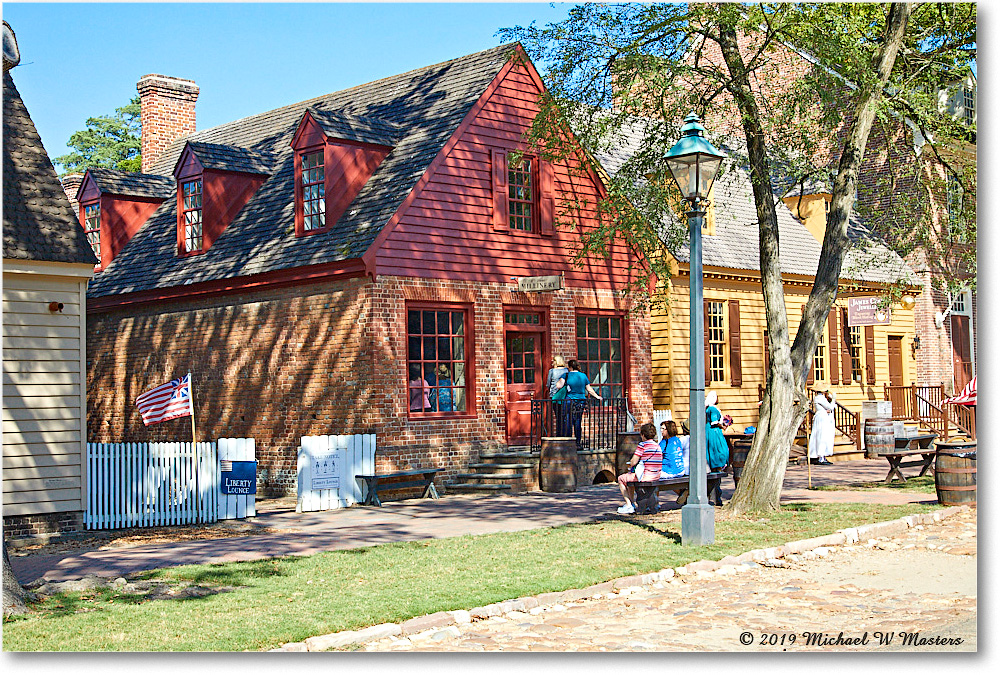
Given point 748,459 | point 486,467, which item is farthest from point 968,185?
point 486,467

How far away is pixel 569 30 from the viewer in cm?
1570

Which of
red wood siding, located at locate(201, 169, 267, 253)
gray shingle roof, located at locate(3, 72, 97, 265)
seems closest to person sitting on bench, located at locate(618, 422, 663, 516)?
gray shingle roof, located at locate(3, 72, 97, 265)

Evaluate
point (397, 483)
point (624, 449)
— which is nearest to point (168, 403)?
point (397, 483)

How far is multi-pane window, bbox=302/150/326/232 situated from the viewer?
19.9 metres

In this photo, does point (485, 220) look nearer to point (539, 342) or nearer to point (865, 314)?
point (539, 342)

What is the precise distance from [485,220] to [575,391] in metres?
3.57

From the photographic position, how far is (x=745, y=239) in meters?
27.4

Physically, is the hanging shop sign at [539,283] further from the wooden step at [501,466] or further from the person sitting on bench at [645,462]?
the person sitting on bench at [645,462]

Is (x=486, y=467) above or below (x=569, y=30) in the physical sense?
below

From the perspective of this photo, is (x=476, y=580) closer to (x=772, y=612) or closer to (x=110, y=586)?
(x=772, y=612)

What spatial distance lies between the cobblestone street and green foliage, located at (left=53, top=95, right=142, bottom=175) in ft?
160

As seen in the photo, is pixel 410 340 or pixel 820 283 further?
pixel 410 340

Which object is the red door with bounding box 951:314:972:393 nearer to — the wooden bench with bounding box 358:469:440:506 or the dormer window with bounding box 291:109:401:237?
the dormer window with bounding box 291:109:401:237

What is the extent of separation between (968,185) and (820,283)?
445cm
